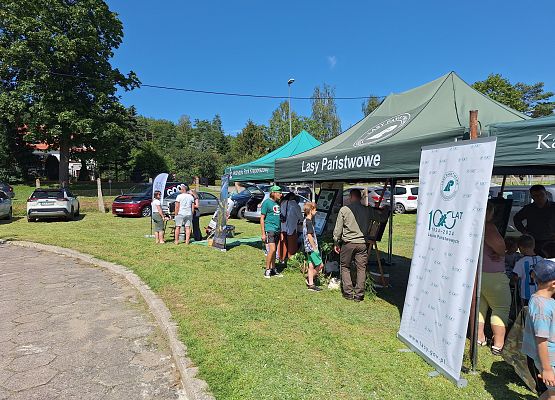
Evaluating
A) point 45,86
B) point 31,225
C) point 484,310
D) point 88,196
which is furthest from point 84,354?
point 45,86

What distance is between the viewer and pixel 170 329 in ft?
15.3

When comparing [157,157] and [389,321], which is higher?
[157,157]

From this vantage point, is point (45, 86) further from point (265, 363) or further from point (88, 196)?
point (265, 363)

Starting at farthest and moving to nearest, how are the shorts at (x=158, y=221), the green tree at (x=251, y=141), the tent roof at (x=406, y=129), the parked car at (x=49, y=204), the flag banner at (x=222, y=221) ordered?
the green tree at (x=251, y=141) < the parked car at (x=49, y=204) < the shorts at (x=158, y=221) < the flag banner at (x=222, y=221) < the tent roof at (x=406, y=129)

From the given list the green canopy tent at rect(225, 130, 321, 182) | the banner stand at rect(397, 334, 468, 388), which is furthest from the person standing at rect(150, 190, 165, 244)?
the banner stand at rect(397, 334, 468, 388)

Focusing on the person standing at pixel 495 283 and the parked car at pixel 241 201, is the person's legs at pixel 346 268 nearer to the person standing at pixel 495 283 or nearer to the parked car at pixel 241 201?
the person standing at pixel 495 283

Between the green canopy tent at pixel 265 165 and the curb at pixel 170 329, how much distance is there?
3512mm

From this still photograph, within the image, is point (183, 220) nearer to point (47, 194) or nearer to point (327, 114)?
point (47, 194)

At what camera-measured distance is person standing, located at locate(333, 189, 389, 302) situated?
582 cm

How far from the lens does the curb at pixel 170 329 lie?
333 cm

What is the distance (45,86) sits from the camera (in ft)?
90.6

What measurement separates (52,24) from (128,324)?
98.7 ft

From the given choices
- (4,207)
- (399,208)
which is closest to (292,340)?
(4,207)

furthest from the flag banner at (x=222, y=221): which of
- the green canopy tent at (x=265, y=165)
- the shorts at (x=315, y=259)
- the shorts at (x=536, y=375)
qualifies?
the shorts at (x=536, y=375)
